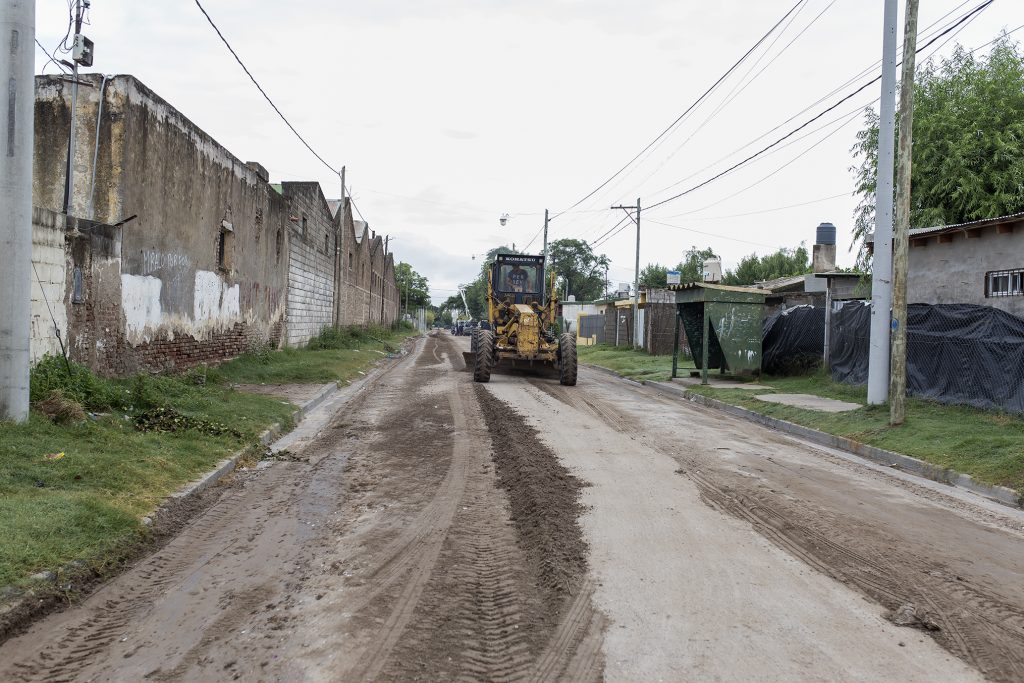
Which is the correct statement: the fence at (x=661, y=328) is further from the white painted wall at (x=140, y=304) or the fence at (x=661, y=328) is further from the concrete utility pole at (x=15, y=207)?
the concrete utility pole at (x=15, y=207)

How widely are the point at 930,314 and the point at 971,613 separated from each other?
419 inches

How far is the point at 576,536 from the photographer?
5.75 meters

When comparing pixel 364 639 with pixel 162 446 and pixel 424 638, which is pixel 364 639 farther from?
pixel 162 446

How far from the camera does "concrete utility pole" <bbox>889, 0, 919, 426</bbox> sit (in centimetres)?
1172

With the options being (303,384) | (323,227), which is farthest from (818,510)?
(323,227)

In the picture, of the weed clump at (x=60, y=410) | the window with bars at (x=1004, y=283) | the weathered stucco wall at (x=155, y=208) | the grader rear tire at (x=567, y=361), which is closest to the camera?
the weed clump at (x=60, y=410)

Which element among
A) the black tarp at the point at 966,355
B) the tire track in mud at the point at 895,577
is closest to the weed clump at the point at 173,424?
the tire track in mud at the point at 895,577

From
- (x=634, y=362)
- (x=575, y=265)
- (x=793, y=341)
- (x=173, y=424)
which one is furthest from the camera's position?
(x=575, y=265)

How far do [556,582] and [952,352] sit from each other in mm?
11043

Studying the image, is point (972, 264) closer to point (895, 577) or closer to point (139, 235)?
point (895, 577)

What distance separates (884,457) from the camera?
412 inches

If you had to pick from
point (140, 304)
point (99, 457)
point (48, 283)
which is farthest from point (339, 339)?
point (99, 457)

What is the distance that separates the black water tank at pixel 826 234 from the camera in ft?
107

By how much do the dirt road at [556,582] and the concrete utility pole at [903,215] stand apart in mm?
3348
